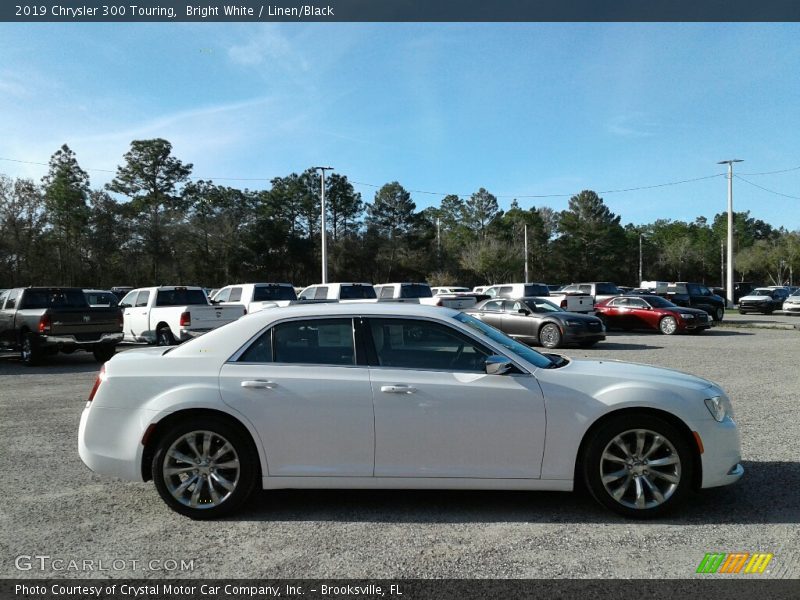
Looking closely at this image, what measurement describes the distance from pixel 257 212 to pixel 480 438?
225ft

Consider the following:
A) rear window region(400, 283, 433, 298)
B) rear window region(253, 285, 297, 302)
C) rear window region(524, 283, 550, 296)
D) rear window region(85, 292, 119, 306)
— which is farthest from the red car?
rear window region(85, 292, 119, 306)

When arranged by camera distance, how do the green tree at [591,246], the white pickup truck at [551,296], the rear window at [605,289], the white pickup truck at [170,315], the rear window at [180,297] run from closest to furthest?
the white pickup truck at [170,315] → the rear window at [180,297] → the white pickup truck at [551,296] → the rear window at [605,289] → the green tree at [591,246]

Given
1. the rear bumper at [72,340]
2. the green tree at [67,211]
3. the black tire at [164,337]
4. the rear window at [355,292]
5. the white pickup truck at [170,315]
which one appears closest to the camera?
the rear bumper at [72,340]

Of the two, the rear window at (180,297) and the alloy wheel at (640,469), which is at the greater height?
the rear window at (180,297)

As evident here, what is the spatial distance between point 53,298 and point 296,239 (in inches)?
2145

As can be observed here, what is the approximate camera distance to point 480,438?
4297 mm

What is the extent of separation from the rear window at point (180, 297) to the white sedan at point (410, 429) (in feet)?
43.5

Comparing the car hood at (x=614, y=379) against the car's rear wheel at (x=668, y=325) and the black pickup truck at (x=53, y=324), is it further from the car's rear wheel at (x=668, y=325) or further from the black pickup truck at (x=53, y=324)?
the car's rear wheel at (x=668, y=325)

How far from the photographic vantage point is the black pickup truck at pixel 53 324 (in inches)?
546

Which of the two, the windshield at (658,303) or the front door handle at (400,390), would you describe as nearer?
the front door handle at (400,390)

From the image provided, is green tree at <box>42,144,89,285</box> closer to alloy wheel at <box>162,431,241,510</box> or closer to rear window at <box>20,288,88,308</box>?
rear window at <box>20,288,88,308</box>

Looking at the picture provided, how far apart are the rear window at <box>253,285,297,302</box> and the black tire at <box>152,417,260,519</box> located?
1486cm

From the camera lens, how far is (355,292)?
21.1 meters

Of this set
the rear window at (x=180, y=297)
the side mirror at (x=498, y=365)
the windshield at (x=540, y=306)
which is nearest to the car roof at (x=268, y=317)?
the side mirror at (x=498, y=365)
